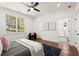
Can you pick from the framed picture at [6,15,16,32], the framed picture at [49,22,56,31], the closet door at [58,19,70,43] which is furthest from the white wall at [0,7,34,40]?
the closet door at [58,19,70,43]

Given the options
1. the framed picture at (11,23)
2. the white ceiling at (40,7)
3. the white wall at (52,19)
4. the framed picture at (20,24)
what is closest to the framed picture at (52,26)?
the white wall at (52,19)

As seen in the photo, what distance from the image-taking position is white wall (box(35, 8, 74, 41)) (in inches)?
45.1

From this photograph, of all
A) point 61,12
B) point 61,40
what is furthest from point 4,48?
point 61,12

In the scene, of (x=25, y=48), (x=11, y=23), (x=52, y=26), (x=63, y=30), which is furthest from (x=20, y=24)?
(x=63, y=30)

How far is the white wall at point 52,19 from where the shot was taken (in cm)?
115

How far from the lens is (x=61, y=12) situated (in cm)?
120

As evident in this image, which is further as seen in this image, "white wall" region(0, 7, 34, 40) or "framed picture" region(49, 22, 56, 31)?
"framed picture" region(49, 22, 56, 31)

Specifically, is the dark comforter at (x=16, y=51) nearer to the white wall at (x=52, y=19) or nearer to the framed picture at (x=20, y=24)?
the framed picture at (x=20, y=24)

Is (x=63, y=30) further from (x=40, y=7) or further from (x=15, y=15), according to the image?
(x=15, y=15)

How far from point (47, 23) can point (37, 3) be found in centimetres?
37

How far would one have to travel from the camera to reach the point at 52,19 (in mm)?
1237

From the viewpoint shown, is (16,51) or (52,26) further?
(52,26)

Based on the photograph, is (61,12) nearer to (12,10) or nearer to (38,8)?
(38,8)

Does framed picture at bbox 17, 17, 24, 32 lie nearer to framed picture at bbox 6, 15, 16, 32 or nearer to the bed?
framed picture at bbox 6, 15, 16, 32
